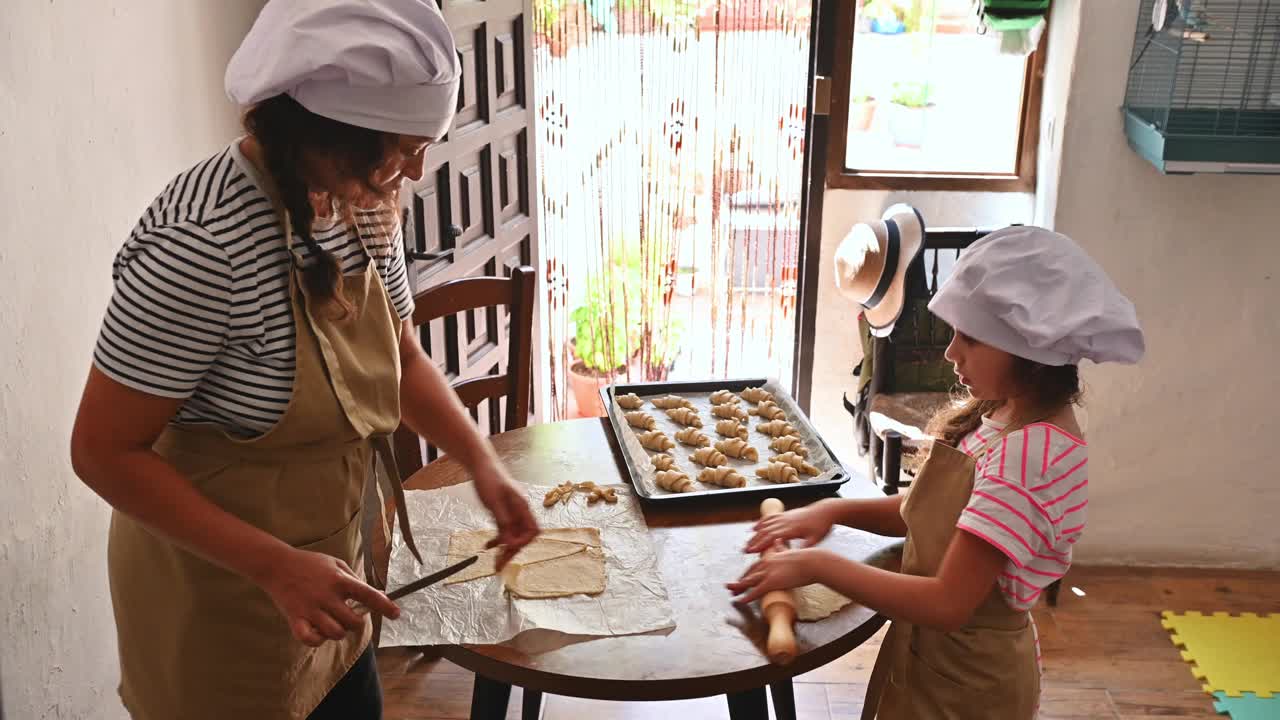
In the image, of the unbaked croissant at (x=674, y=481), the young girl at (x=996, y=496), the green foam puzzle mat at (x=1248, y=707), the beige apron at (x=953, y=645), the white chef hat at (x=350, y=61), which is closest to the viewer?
the white chef hat at (x=350, y=61)

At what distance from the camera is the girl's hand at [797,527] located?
160 centimetres

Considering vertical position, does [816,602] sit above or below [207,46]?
below

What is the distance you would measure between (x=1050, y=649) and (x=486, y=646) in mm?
2039

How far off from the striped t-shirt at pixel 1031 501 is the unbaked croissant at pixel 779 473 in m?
0.48

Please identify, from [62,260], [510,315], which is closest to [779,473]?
[510,315]

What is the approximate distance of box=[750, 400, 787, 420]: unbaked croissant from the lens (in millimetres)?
2074

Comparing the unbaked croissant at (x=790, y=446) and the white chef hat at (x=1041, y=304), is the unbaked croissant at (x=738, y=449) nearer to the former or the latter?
the unbaked croissant at (x=790, y=446)

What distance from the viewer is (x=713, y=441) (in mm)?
2000

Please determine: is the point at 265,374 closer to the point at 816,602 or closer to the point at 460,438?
the point at 460,438

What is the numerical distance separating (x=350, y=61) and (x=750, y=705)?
3.42 feet

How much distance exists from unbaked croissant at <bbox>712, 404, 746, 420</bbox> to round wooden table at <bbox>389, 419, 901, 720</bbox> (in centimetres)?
26

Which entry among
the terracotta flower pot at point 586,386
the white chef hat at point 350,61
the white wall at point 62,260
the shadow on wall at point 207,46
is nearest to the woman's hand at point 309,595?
the white chef hat at point 350,61

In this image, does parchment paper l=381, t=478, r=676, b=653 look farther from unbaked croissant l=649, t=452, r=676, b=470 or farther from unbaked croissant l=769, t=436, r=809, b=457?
unbaked croissant l=769, t=436, r=809, b=457

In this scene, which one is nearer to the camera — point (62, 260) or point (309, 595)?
point (309, 595)
